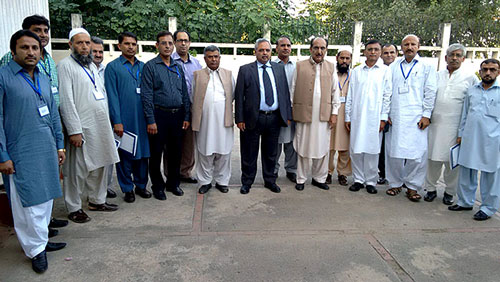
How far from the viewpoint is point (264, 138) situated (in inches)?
194

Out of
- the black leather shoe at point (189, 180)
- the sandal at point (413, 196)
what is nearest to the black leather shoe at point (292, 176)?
the black leather shoe at point (189, 180)

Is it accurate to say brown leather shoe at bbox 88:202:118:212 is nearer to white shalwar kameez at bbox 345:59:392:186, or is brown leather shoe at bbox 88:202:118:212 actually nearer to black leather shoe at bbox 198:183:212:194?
black leather shoe at bbox 198:183:212:194

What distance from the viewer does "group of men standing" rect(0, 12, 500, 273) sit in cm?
390

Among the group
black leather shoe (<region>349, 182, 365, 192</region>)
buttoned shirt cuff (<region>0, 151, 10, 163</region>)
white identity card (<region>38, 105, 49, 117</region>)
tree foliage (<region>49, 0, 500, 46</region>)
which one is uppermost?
tree foliage (<region>49, 0, 500, 46</region>)

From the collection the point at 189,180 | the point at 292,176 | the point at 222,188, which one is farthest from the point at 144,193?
the point at 292,176

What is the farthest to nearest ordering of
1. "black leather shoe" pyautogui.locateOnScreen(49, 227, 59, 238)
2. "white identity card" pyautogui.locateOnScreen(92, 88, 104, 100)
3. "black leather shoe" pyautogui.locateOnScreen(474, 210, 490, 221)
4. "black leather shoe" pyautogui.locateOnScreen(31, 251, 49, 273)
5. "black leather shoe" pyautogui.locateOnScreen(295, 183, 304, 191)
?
"black leather shoe" pyautogui.locateOnScreen(295, 183, 304, 191) → "black leather shoe" pyautogui.locateOnScreen(474, 210, 490, 221) → "white identity card" pyautogui.locateOnScreen(92, 88, 104, 100) → "black leather shoe" pyautogui.locateOnScreen(49, 227, 59, 238) → "black leather shoe" pyautogui.locateOnScreen(31, 251, 49, 273)

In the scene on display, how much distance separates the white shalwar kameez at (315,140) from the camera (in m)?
4.93

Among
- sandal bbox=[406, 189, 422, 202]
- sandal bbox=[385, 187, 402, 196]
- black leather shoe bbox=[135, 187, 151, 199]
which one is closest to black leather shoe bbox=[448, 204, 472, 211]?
sandal bbox=[406, 189, 422, 202]

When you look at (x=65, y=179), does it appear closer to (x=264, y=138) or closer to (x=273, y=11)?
(x=264, y=138)

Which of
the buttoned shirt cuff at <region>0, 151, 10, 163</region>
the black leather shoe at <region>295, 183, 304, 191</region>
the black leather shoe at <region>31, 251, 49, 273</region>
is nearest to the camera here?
the buttoned shirt cuff at <region>0, 151, 10, 163</region>

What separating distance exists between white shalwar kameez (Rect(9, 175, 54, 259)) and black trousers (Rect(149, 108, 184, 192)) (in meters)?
1.62

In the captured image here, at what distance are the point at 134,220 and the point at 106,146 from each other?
2.79 ft

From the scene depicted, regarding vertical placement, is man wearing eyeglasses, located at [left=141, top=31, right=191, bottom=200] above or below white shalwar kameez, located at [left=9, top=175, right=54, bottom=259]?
above

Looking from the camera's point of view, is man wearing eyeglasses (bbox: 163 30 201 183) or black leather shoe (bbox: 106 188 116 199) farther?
man wearing eyeglasses (bbox: 163 30 201 183)
